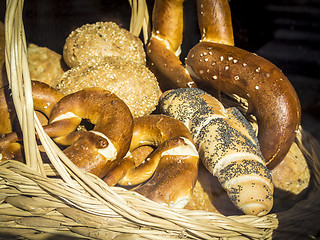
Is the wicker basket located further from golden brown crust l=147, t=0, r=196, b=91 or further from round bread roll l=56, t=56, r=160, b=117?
golden brown crust l=147, t=0, r=196, b=91

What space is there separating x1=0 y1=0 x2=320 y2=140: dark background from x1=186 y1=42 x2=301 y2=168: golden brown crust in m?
0.11

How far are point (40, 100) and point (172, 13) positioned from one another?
3.57ft

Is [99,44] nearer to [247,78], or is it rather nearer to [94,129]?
[94,129]

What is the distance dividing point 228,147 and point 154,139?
0.41 meters

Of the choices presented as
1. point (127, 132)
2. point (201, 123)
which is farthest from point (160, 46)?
point (127, 132)

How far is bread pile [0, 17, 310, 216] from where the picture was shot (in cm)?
117

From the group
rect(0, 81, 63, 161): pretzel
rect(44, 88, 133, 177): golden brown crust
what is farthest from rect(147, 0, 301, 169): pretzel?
rect(0, 81, 63, 161): pretzel

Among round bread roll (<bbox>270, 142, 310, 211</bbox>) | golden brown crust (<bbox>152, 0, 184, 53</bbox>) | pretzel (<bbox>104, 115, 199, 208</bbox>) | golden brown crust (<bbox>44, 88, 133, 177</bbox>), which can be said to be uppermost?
golden brown crust (<bbox>152, 0, 184, 53</bbox>)

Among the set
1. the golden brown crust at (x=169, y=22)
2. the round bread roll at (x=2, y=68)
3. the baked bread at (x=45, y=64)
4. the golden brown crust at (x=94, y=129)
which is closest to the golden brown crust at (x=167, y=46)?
the golden brown crust at (x=169, y=22)

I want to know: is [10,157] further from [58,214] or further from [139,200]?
[139,200]

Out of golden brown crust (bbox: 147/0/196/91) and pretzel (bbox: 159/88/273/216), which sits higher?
golden brown crust (bbox: 147/0/196/91)

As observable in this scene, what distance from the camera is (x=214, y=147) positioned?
1.33 m

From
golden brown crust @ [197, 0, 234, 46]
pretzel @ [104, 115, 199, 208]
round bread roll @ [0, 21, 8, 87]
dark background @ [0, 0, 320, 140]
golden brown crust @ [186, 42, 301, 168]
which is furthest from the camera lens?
golden brown crust @ [197, 0, 234, 46]

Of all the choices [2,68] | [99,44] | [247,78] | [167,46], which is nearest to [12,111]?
[2,68]
